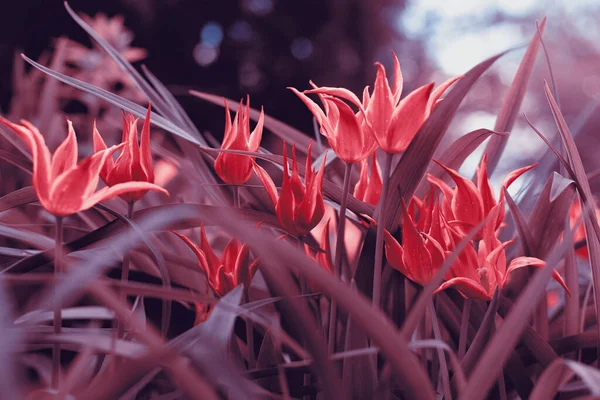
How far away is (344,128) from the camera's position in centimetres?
29

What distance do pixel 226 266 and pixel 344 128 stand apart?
111 millimetres

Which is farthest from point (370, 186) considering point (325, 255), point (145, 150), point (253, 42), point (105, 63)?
point (253, 42)

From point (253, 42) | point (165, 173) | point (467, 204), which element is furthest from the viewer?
point (253, 42)

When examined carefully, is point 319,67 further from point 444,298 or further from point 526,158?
point 444,298

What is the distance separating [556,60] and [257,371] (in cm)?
616

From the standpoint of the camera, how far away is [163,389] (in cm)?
35

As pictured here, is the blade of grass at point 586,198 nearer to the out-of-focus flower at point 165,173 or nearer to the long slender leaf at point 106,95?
the long slender leaf at point 106,95

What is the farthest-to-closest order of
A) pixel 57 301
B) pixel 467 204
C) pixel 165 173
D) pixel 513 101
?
1. pixel 165 173
2. pixel 513 101
3. pixel 467 204
4. pixel 57 301

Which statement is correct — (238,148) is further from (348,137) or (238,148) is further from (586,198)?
(586,198)

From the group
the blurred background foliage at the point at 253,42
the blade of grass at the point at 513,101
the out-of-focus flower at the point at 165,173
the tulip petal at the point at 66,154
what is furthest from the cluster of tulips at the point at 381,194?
the blurred background foliage at the point at 253,42

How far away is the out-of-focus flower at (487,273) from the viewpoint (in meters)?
0.28

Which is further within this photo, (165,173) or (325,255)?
(165,173)

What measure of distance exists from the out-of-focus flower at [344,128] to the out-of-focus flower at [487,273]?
86mm

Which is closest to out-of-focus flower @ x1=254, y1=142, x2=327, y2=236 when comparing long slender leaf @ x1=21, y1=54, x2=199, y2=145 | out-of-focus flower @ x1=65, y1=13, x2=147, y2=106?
long slender leaf @ x1=21, y1=54, x2=199, y2=145
